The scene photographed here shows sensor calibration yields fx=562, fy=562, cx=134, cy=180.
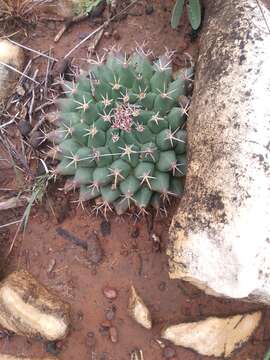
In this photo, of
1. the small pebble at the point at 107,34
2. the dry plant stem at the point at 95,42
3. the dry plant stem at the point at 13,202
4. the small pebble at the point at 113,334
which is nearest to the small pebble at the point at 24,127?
the dry plant stem at the point at 13,202

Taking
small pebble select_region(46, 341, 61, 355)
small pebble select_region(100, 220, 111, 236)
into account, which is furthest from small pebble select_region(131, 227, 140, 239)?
small pebble select_region(46, 341, 61, 355)

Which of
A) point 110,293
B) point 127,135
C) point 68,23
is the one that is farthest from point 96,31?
point 110,293

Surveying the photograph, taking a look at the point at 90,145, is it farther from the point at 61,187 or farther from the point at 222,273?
the point at 222,273

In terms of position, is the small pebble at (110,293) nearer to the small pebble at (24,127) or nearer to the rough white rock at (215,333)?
the rough white rock at (215,333)

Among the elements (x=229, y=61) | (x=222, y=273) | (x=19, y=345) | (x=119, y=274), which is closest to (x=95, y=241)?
(x=119, y=274)

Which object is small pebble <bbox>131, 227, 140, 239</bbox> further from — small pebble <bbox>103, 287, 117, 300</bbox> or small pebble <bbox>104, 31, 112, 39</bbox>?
small pebble <bbox>104, 31, 112, 39</bbox>
